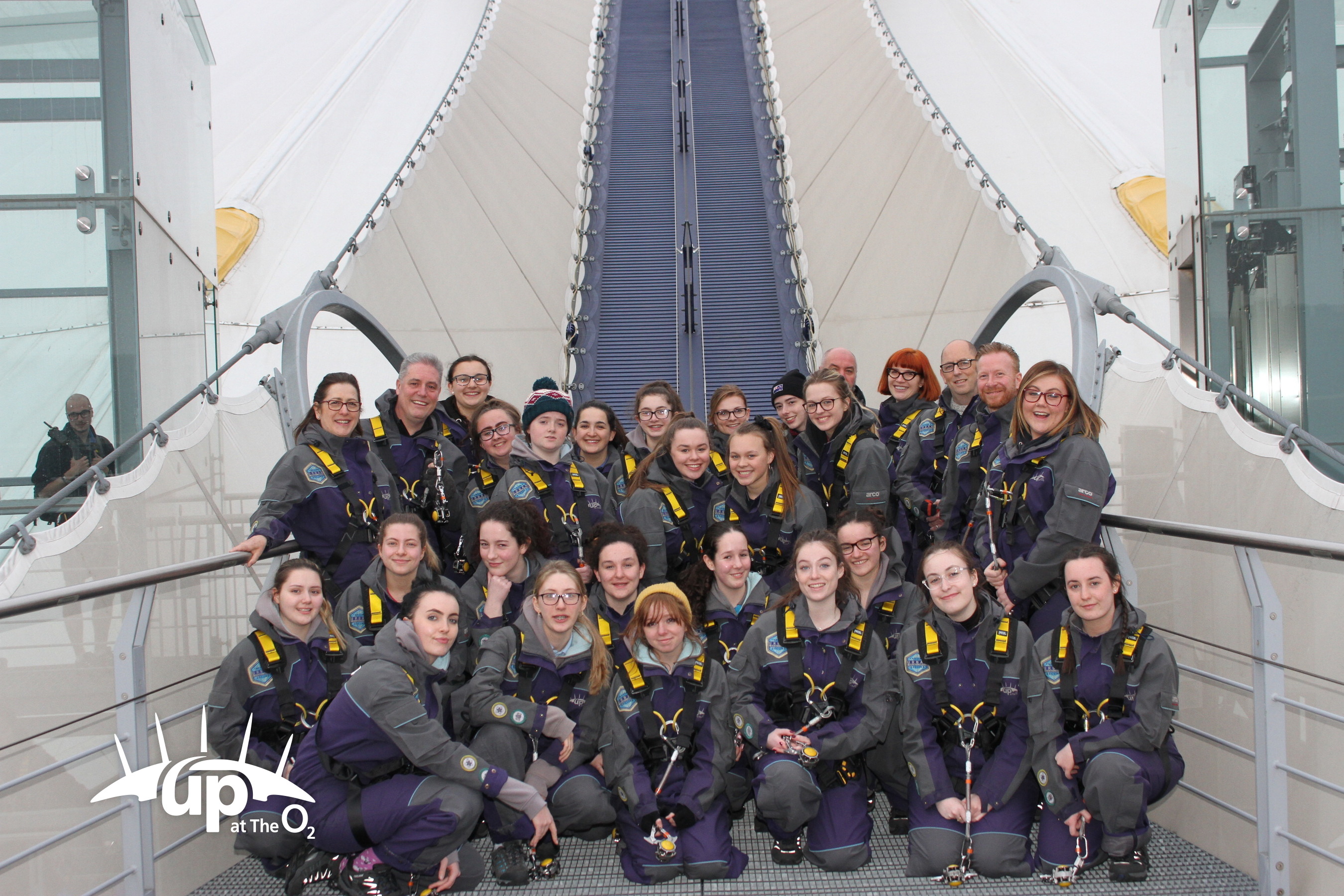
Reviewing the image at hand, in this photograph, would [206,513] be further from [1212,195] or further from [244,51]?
[244,51]

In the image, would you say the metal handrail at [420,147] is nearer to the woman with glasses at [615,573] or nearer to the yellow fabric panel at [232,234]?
the yellow fabric panel at [232,234]

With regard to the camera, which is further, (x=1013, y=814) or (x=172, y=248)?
(x=172, y=248)

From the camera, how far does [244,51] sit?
13.6m

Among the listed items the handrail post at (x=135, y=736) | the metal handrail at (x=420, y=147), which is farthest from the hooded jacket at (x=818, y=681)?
the metal handrail at (x=420, y=147)

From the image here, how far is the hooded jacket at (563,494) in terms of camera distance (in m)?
3.89

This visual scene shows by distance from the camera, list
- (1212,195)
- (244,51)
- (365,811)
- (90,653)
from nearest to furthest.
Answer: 1. (90,653)
2. (365,811)
3. (1212,195)
4. (244,51)

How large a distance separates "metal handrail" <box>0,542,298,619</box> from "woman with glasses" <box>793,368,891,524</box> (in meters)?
2.07

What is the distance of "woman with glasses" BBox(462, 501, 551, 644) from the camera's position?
3.41 m

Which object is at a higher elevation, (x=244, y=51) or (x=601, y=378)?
(x=244, y=51)

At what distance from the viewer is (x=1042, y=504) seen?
335cm

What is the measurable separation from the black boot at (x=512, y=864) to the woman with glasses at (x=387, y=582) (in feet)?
2.23

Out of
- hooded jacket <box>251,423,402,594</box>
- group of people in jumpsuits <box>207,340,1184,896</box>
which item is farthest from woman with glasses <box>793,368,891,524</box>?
hooded jacket <box>251,423,402,594</box>

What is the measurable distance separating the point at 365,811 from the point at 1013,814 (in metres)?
1.88

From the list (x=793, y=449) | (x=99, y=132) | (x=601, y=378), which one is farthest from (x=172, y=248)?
(x=601, y=378)
